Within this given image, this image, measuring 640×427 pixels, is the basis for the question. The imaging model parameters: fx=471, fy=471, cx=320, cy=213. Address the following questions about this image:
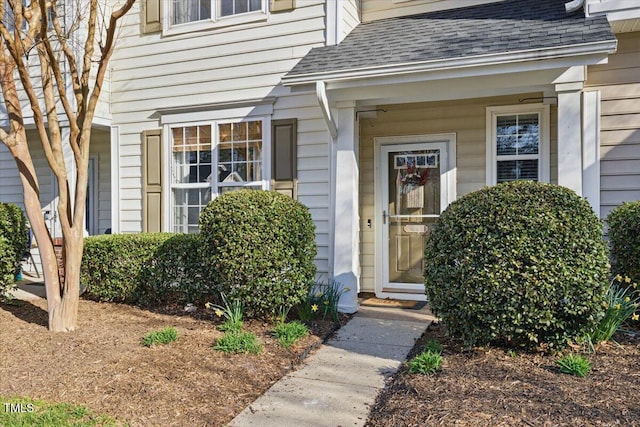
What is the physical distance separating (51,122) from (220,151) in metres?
2.25

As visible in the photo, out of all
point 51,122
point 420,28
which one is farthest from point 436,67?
point 51,122

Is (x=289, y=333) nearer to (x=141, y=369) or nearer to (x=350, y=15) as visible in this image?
(x=141, y=369)

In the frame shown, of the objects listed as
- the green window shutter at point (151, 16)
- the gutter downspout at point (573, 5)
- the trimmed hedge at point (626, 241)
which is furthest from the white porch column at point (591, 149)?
the green window shutter at point (151, 16)

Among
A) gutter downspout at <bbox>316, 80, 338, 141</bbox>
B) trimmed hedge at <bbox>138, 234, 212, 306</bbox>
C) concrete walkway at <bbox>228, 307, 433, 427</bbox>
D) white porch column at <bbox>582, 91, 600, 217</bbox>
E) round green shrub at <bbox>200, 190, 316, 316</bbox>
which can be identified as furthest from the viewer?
trimmed hedge at <bbox>138, 234, 212, 306</bbox>

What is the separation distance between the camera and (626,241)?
4340mm

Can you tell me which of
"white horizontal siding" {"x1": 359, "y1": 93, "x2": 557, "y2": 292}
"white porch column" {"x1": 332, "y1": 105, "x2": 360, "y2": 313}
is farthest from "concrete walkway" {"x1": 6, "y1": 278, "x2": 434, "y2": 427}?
"white horizontal siding" {"x1": 359, "y1": 93, "x2": 557, "y2": 292}

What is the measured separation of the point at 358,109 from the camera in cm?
600

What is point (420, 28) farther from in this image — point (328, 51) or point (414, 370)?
point (414, 370)

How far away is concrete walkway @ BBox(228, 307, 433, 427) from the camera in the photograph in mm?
3088

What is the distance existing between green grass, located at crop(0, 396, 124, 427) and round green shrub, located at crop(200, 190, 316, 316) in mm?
1878

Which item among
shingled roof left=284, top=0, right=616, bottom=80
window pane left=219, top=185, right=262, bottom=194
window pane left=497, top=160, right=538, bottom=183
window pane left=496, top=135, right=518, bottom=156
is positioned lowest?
window pane left=219, top=185, right=262, bottom=194

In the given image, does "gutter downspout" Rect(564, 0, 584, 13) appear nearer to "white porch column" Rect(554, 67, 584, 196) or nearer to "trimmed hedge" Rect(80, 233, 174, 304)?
"white porch column" Rect(554, 67, 584, 196)

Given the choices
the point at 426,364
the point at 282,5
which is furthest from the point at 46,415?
the point at 282,5

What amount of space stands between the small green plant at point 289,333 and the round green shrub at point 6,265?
332 cm
